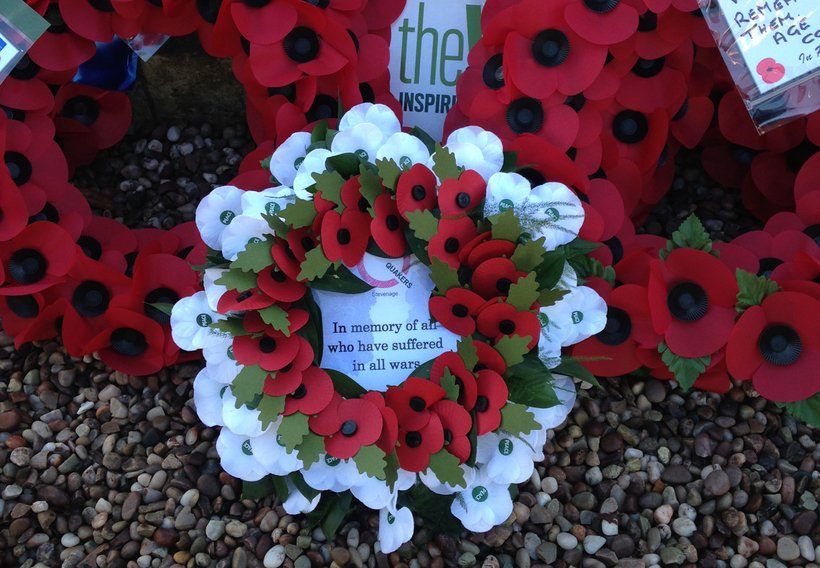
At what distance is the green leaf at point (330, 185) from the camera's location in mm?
1158

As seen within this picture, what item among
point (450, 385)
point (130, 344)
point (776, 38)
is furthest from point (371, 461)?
point (776, 38)

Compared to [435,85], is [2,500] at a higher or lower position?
lower

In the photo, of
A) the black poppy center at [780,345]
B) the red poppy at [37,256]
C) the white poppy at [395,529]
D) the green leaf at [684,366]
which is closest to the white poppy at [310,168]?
the red poppy at [37,256]

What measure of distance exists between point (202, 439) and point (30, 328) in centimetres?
41

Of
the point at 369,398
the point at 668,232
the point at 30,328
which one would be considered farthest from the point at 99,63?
the point at 668,232

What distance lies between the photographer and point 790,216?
4.54ft

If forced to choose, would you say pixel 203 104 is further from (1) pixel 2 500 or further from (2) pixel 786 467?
(2) pixel 786 467

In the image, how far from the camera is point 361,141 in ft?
4.10

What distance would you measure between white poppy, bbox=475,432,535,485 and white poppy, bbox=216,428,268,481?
0.38m

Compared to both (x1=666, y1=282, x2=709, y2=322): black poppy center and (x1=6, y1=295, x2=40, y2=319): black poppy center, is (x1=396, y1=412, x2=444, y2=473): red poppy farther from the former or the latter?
(x1=6, y1=295, x2=40, y2=319): black poppy center

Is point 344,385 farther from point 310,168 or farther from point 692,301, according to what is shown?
point 692,301

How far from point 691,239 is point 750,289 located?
0.14m

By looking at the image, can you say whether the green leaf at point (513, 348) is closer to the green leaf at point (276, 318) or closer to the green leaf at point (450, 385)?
the green leaf at point (450, 385)

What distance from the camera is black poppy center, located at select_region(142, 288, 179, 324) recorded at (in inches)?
54.5
